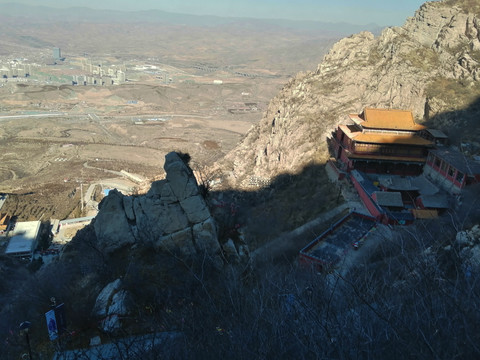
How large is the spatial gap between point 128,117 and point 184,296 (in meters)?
68.6

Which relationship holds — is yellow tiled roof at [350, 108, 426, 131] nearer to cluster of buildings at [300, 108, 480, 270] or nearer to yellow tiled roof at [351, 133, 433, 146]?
cluster of buildings at [300, 108, 480, 270]

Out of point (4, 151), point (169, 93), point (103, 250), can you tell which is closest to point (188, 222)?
point (103, 250)

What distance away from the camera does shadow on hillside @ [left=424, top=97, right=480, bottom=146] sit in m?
24.5

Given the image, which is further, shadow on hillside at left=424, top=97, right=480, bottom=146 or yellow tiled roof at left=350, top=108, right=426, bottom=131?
shadow on hillside at left=424, top=97, right=480, bottom=146

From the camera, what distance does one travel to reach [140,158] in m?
53.1

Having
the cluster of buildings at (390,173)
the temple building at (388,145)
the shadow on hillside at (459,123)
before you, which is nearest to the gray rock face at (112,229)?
the cluster of buildings at (390,173)

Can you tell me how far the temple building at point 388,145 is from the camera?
2259 cm

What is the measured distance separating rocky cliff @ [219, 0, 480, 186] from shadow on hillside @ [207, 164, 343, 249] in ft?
4.61

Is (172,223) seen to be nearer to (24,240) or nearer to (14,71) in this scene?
(24,240)

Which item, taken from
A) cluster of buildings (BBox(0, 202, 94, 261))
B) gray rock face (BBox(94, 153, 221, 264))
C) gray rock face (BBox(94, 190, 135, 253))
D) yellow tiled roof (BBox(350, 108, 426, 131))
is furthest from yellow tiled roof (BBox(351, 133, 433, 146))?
cluster of buildings (BBox(0, 202, 94, 261))

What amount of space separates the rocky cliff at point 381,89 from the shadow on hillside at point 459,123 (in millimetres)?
54

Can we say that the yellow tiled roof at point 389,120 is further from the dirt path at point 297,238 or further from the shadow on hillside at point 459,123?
the dirt path at point 297,238

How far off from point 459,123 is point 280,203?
1241cm

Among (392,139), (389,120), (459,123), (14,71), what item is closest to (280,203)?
(392,139)
